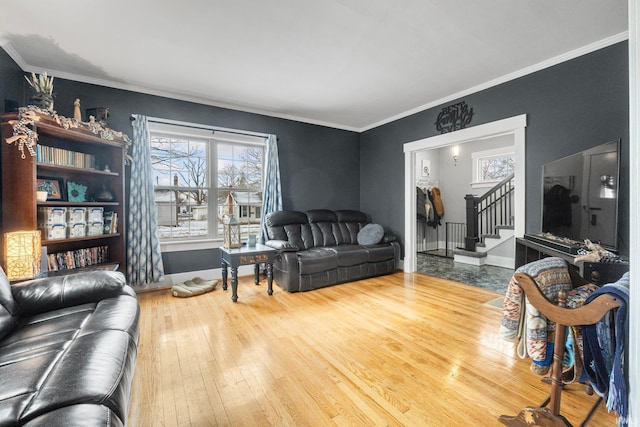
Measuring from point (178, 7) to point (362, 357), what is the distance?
10.0 ft

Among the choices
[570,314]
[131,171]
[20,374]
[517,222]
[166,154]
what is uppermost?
[166,154]

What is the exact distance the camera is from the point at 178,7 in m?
2.11

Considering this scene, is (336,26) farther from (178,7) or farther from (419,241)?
(419,241)

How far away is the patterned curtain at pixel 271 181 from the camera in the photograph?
4.43 meters

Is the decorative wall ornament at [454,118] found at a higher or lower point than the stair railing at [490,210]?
higher

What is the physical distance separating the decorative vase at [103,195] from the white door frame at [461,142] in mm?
4249

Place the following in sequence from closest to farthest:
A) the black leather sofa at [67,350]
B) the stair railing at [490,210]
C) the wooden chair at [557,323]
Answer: the black leather sofa at [67,350] → the wooden chair at [557,323] → the stair railing at [490,210]

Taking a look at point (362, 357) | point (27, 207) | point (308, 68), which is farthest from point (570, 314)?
point (27, 207)

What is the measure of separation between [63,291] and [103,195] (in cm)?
177

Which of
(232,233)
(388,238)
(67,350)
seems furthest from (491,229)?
(67,350)

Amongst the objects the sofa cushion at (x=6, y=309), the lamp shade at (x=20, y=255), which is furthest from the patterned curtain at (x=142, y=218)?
the sofa cushion at (x=6, y=309)

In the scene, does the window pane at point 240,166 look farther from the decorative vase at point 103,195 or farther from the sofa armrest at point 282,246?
the decorative vase at point 103,195

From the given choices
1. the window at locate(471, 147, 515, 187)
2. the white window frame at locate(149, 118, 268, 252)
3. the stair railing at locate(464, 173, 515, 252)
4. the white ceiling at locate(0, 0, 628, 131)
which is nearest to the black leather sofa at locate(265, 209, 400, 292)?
the white window frame at locate(149, 118, 268, 252)

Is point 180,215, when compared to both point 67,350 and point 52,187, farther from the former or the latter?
point 67,350
